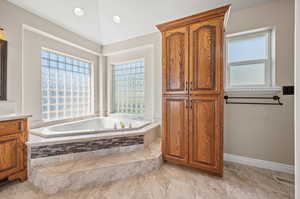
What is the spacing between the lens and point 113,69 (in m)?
3.91

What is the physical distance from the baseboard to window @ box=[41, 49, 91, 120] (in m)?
3.38

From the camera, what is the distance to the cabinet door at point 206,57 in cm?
172

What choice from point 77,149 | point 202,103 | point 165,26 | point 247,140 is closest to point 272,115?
point 247,140

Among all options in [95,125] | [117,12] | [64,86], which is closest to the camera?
[117,12]

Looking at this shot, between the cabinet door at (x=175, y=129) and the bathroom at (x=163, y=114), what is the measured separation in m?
0.02

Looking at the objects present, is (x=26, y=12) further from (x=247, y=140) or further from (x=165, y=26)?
(x=247, y=140)

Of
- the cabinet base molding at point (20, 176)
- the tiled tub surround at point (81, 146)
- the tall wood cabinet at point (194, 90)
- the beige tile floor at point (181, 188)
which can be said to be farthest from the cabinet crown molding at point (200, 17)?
the cabinet base molding at point (20, 176)

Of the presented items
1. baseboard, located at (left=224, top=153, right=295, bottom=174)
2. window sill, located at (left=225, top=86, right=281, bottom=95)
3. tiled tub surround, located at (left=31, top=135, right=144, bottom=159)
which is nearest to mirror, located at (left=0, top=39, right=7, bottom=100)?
Answer: tiled tub surround, located at (left=31, top=135, right=144, bottom=159)

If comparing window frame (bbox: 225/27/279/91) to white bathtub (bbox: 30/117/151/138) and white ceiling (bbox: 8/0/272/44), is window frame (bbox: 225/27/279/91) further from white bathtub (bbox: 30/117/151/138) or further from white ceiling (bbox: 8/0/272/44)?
white bathtub (bbox: 30/117/151/138)

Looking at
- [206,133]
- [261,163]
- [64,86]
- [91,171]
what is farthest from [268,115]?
[64,86]

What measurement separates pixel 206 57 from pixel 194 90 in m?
0.46

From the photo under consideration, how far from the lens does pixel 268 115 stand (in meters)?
2.06

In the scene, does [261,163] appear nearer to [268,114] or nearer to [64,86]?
[268,114]

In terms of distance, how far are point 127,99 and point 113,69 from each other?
98 cm
